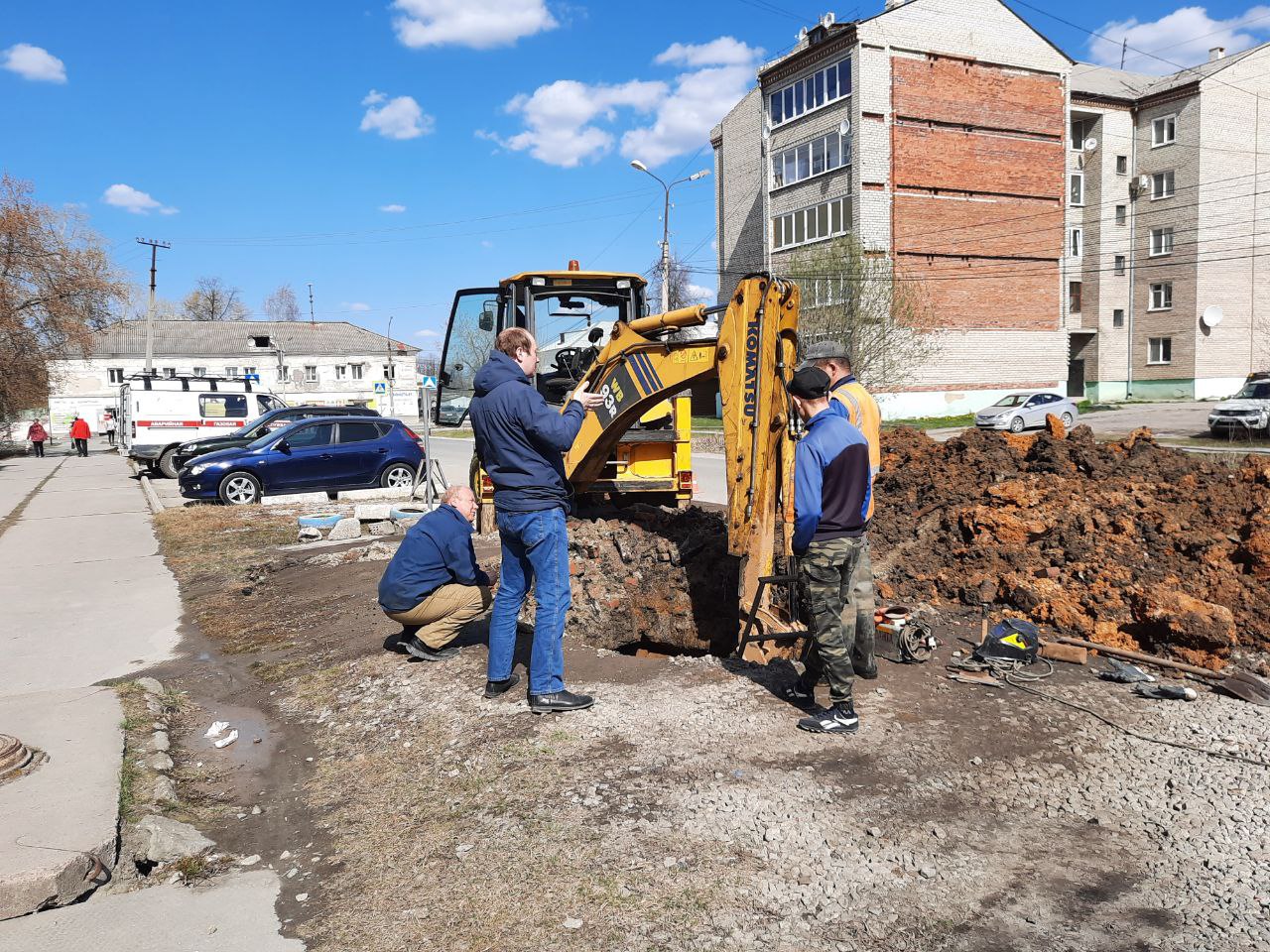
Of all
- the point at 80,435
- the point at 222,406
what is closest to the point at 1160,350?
the point at 222,406

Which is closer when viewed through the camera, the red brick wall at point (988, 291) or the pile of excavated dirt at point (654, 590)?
the pile of excavated dirt at point (654, 590)

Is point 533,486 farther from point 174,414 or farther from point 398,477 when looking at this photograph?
point 174,414

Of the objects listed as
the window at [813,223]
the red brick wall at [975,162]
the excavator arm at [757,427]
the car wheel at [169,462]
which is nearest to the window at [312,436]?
the car wheel at [169,462]

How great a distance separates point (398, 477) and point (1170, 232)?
43974 mm

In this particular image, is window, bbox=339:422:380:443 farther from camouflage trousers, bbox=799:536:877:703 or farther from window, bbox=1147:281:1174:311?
window, bbox=1147:281:1174:311

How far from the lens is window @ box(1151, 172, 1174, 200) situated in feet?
146

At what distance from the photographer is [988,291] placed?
38.8m

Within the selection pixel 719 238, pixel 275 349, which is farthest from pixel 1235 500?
pixel 275 349

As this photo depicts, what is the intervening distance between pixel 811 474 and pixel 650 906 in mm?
2331

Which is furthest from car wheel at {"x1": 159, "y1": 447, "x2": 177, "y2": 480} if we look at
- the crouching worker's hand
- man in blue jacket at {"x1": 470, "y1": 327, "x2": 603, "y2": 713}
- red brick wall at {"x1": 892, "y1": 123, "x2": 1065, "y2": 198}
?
red brick wall at {"x1": 892, "y1": 123, "x2": 1065, "y2": 198}

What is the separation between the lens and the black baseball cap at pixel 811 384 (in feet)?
15.5

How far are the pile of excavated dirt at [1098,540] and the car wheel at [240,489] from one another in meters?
11.6

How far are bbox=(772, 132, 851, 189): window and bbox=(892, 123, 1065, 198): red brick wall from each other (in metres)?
2.18

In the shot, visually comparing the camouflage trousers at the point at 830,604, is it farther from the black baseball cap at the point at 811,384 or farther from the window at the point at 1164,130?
the window at the point at 1164,130
